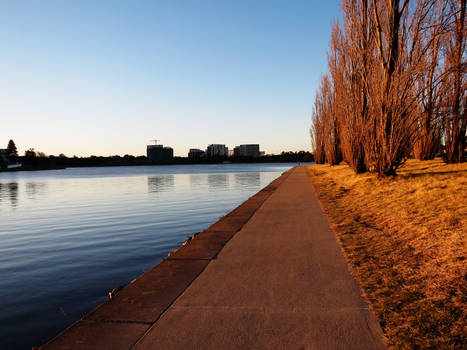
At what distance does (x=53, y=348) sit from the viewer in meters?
2.63

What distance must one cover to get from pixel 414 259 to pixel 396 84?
9.66m

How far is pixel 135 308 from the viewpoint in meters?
3.33

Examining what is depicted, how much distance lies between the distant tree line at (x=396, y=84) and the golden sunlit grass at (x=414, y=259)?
3.90 m

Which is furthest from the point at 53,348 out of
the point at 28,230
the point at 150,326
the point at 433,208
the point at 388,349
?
the point at 28,230

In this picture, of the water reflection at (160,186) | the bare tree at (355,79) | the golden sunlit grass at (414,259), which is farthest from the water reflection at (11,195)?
the bare tree at (355,79)

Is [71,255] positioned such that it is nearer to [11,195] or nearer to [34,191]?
[11,195]

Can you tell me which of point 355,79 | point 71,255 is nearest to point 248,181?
point 355,79

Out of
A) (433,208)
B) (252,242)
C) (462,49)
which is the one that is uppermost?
(462,49)

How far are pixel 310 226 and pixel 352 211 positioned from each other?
2.32 m

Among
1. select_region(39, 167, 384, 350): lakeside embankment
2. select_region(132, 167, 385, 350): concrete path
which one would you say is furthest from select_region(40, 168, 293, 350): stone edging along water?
select_region(132, 167, 385, 350): concrete path

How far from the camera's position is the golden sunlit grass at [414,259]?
9.18ft

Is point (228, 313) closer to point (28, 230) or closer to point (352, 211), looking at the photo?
point (352, 211)

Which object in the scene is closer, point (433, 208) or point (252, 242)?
point (252, 242)

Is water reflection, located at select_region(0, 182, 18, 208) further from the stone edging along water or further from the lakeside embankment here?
the lakeside embankment
